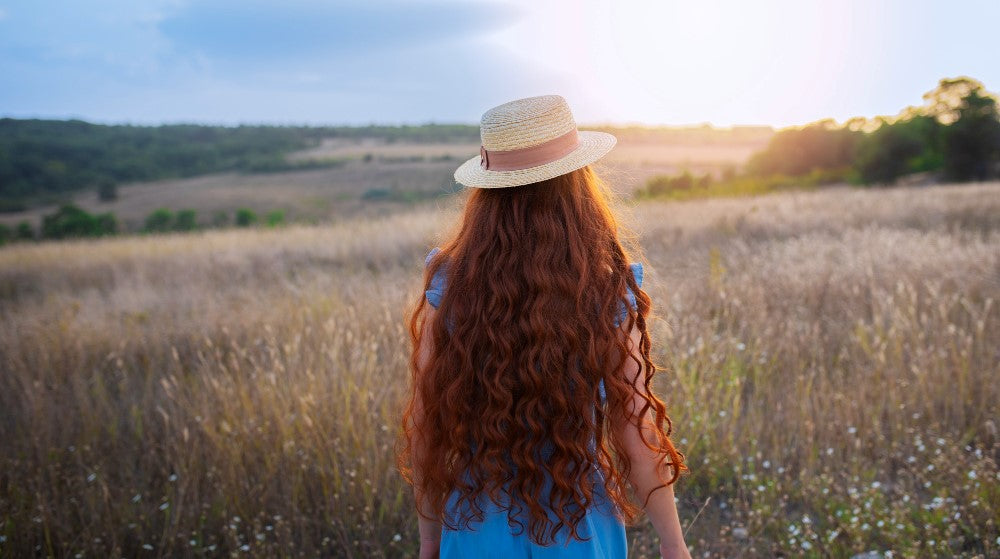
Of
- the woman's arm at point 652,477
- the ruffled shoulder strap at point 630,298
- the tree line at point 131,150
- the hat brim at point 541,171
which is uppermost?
the tree line at point 131,150

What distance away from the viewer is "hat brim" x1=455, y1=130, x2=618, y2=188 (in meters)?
1.44

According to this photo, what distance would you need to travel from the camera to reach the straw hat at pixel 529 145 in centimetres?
147

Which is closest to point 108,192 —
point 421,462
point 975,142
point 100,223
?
point 100,223

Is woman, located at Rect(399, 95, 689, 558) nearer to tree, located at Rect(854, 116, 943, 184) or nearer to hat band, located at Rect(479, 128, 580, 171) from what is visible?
hat band, located at Rect(479, 128, 580, 171)

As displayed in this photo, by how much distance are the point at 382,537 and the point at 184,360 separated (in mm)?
2805

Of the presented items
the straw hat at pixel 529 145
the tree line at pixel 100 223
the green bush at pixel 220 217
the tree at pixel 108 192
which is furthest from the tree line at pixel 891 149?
the tree at pixel 108 192

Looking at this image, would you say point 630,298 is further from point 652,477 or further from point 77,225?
point 77,225

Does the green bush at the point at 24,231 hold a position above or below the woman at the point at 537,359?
below

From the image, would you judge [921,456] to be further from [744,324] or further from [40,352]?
[40,352]

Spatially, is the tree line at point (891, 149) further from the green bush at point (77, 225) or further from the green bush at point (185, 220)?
the green bush at point (77, 225)

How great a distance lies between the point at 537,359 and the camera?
4.78 feet

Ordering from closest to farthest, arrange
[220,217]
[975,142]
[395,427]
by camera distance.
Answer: [395,427] → [975,142] → [220,217]

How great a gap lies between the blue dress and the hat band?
303mm

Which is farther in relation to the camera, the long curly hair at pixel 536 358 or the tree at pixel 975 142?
the tree at pixel 975 142
